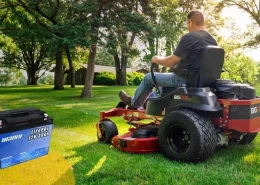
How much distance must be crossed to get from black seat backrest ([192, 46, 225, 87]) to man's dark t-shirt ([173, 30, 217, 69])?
79 mm

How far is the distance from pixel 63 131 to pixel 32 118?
3181 mm

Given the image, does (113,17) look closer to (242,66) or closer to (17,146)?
(17,146)

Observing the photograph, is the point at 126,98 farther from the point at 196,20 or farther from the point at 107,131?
the point at 196,20

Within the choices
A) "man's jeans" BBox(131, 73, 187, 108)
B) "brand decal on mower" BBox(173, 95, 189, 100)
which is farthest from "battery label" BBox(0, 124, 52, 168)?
"man's jeans" BBox(131, 73, 187, 108)

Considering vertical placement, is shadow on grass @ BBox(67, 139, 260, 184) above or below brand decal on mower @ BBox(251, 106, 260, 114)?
below

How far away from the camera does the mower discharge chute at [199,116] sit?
3342 millimetres

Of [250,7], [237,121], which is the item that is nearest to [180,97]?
[237,121]

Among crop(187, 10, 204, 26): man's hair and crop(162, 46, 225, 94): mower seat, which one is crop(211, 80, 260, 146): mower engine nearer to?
crop(162, 46, 225, 94): mower seat

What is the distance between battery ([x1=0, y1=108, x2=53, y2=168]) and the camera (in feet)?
7.63

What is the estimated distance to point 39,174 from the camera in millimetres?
3125

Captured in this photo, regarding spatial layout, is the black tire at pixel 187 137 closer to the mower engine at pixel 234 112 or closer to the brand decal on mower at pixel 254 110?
the mower engine at pixel 234 112

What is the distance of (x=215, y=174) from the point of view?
3.00m

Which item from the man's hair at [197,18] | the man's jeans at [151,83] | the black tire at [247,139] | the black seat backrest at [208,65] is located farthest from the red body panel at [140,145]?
the man's hair at [197,18]

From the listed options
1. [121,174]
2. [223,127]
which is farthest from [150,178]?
[223,127]
